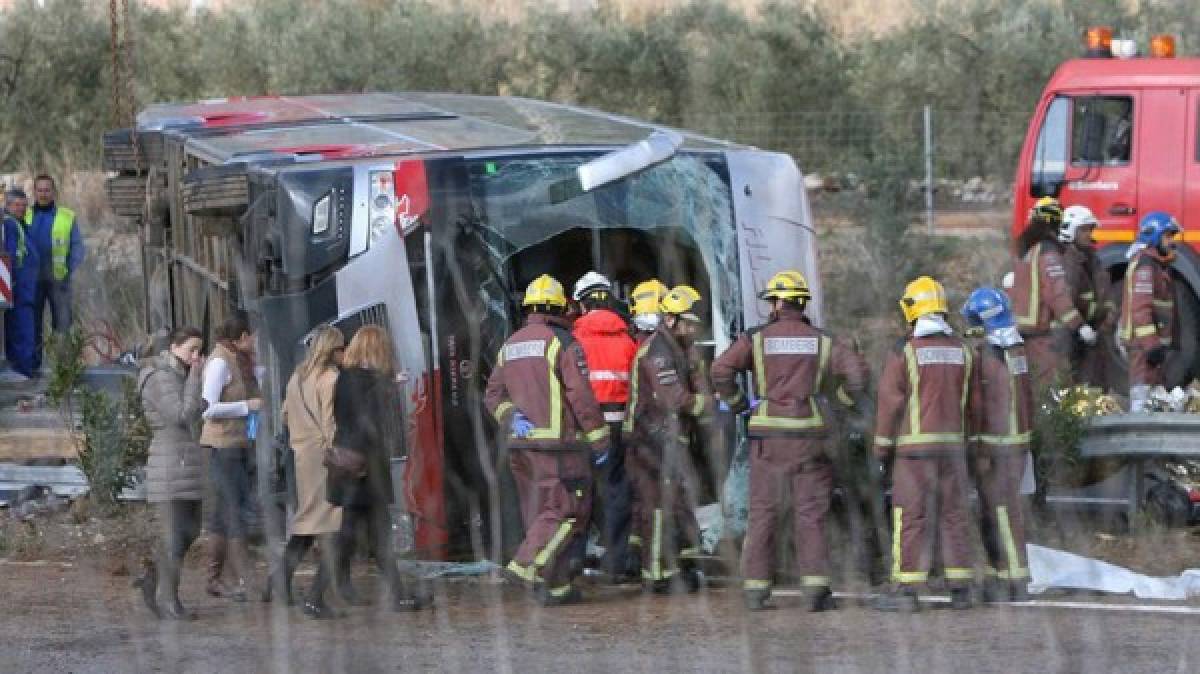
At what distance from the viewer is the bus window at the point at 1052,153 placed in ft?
55.0

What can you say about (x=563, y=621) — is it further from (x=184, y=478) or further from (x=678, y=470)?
(x=184, y=478)

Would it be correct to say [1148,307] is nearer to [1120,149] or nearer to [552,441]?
[1120,149]

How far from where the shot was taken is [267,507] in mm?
11641

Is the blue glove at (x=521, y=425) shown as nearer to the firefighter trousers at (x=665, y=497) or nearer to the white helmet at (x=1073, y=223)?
the firefighter trousers at (x=665, y=497)

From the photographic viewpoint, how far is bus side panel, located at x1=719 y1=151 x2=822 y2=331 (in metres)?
11.8

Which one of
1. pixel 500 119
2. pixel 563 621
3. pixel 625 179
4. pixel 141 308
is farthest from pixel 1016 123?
pixel 563 621

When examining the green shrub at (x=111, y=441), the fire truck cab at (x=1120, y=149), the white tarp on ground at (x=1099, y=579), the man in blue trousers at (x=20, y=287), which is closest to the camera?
the white tarp on ground at (x=1099, y=579)

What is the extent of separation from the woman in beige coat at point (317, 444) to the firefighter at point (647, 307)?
160cm

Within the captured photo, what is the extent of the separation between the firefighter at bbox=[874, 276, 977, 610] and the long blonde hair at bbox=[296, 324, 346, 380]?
262cm

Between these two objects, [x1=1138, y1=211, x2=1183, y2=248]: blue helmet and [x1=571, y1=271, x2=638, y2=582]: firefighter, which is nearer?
[x1=571, y1=271, x2=638, y2=582]: firefighter

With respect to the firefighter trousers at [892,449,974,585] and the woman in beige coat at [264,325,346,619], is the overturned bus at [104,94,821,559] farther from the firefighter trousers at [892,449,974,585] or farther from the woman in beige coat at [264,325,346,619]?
the firefighter trousers at [892,449,974,585]

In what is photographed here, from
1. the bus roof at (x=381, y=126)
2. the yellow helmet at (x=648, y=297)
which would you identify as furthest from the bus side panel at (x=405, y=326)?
the yellow helmet at (x=648, y=297)

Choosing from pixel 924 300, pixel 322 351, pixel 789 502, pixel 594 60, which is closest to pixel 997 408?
pixel 924 300

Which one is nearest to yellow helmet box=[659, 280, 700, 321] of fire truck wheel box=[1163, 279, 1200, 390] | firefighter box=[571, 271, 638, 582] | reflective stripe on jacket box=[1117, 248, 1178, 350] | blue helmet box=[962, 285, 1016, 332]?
firefighter box=[571, 271, 638, 582]
